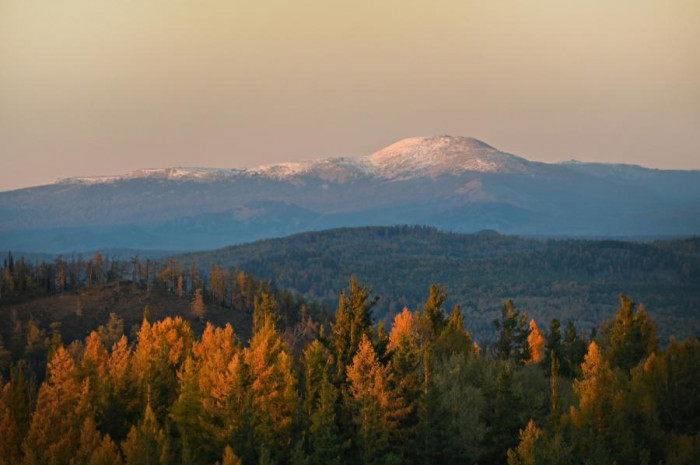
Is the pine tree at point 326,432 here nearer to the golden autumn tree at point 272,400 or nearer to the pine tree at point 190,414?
the golden autumn tree at point 272,400

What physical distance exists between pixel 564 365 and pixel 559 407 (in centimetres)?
3717

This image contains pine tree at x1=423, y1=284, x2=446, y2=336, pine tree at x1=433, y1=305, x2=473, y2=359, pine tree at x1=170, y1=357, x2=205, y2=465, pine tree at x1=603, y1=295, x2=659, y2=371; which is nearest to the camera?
pine tree at x1=170, y1=357, x2=205, y2=465

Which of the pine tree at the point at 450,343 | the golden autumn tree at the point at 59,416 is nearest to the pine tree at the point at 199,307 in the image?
the pine tree at the point at 450,343

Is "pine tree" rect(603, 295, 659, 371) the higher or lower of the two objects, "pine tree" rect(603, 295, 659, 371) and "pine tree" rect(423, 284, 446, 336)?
the lower

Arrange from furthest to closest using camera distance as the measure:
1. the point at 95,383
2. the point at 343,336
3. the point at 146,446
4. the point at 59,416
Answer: the point at 95,383 → the point at 343,336 → the point at 59,416 → the point at 146,446

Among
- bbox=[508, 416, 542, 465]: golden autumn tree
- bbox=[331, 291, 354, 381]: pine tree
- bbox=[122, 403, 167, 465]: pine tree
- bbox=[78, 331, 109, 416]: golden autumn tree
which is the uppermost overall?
bbox=[331, 291, 354, 381]: pine tree

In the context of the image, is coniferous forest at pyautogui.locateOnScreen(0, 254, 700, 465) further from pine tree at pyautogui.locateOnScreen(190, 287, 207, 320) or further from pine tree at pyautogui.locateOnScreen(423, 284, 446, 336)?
pine tree at pyautogui.locateOnScreen(190, 287, 207, 320)

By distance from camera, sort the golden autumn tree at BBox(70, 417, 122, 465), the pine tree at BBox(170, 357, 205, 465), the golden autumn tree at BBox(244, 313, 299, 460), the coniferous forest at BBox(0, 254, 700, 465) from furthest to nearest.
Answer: the pine tree at BBox(170, 357, 205, 465) → the golden autumn tree at BBox(244, 313, 299, 460) → the coniferous forest at BBox(0, 254, 700, 465) → the golden autumn tree at BBox(70, 417, 122, 465)

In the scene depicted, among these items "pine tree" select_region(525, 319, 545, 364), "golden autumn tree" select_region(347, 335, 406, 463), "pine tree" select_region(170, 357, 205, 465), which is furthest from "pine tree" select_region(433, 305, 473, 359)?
"pine tree" select_region(170, 357, 205, 465)

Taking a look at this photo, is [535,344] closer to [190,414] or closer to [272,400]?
[272,400]

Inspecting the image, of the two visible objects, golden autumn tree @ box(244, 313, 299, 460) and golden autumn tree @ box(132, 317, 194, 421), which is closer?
golden autumn tree @ box(244, 313, 299, 460)

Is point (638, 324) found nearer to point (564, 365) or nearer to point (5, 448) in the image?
point (564, 365)

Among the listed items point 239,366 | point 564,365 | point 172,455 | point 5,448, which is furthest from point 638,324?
point 5,448

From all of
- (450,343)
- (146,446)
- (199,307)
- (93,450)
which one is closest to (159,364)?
(93,450)
